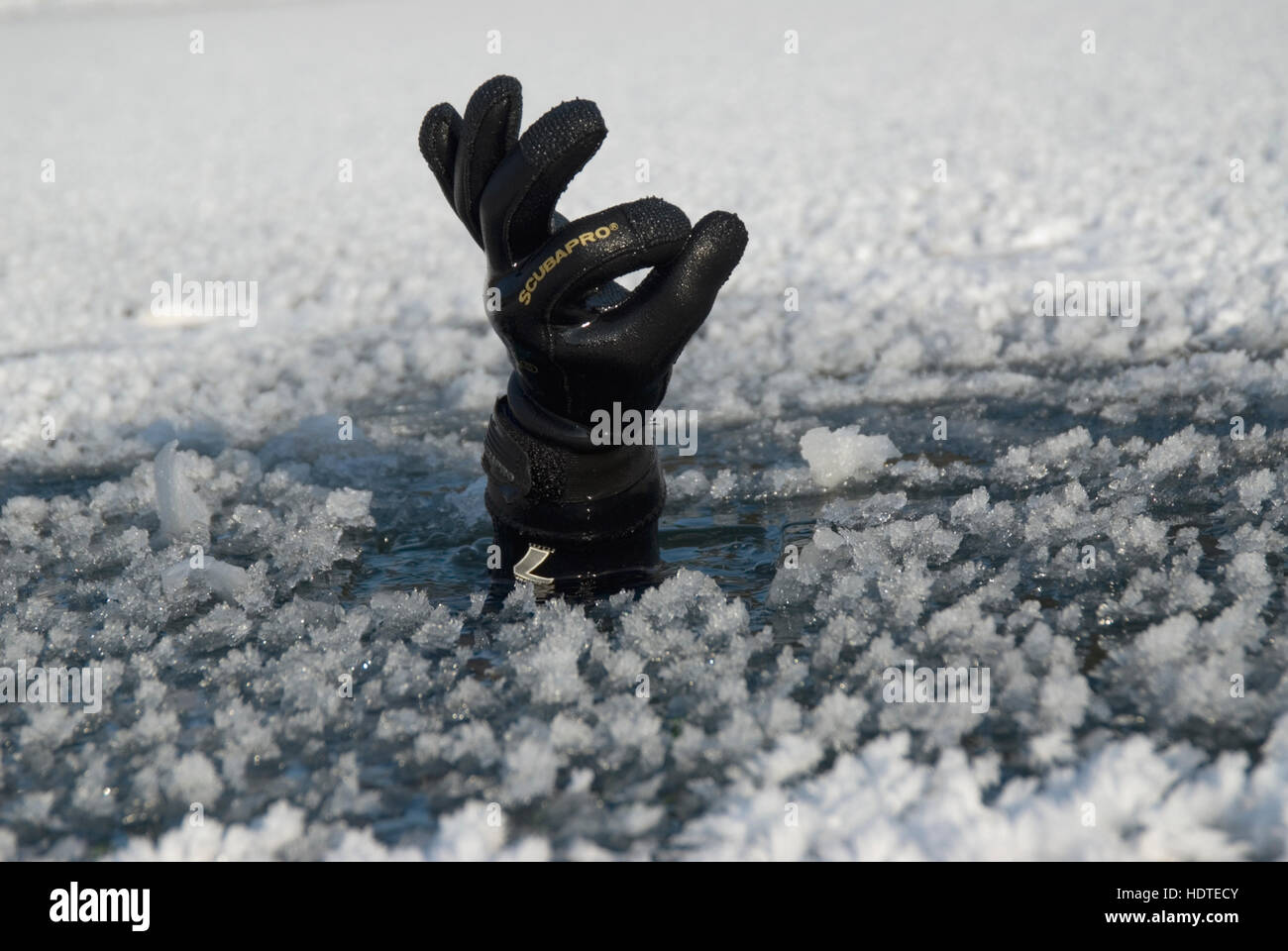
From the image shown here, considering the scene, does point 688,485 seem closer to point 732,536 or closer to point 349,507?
point 732,536

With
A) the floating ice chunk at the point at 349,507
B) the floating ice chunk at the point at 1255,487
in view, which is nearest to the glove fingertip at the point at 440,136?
the floating ice chunk at the point at 349,507

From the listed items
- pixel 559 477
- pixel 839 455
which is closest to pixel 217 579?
pixel 559 477

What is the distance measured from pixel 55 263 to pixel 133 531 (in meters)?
3.61

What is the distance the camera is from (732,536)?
285 centimetres

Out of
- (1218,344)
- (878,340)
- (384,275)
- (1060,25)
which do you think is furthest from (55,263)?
(1060,25)

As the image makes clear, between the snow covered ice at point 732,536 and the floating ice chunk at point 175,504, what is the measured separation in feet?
0.04

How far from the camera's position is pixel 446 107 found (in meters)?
2.48

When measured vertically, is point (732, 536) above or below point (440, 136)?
below

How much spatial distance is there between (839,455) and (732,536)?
0.42 metres

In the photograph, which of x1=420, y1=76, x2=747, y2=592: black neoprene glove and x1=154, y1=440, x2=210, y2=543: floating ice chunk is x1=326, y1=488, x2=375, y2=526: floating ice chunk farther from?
x1=420, y1=76, x2=747, y2=592: black neoprene glove

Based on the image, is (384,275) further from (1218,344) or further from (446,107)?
(1218,344)

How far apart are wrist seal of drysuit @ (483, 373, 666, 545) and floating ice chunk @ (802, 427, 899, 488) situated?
2.00 feet

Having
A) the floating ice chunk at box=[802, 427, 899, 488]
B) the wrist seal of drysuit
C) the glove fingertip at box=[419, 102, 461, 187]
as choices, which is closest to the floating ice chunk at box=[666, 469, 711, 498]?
the floating ice chunk at box=[802, 427, 899, 488]

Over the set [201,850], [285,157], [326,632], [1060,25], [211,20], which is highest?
[211,20]
